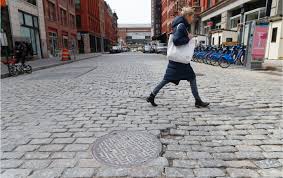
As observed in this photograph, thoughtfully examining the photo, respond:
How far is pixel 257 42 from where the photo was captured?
11859 mm

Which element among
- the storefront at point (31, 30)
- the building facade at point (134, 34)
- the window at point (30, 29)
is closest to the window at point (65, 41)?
the storefront at point (31, 30)

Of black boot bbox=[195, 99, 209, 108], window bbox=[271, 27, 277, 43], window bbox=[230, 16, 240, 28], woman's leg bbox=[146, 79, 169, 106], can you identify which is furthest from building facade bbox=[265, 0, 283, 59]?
woman's leg bbox=[146, 79, 169, 106]

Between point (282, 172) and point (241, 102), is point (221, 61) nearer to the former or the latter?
point (241, 102)

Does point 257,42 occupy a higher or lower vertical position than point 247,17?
lower

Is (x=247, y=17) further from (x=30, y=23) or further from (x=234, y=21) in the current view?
(x=30, y=23)

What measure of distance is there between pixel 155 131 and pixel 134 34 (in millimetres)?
141817

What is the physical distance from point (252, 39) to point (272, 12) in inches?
248

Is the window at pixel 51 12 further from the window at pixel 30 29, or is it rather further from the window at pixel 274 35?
the window at pixel 274 35

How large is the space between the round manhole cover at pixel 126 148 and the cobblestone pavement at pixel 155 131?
11cm

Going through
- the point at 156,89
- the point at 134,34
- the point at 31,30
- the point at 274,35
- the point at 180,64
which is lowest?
the point at 156,89

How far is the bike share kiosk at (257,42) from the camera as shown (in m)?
11.7

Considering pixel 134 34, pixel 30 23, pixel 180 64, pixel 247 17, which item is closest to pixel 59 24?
pixel 30 23

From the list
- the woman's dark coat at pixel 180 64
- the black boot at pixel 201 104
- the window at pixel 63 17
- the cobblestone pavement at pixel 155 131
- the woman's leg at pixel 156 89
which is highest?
the window at pixel 63 17

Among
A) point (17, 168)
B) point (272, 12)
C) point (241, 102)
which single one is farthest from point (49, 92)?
point (272, 12)
